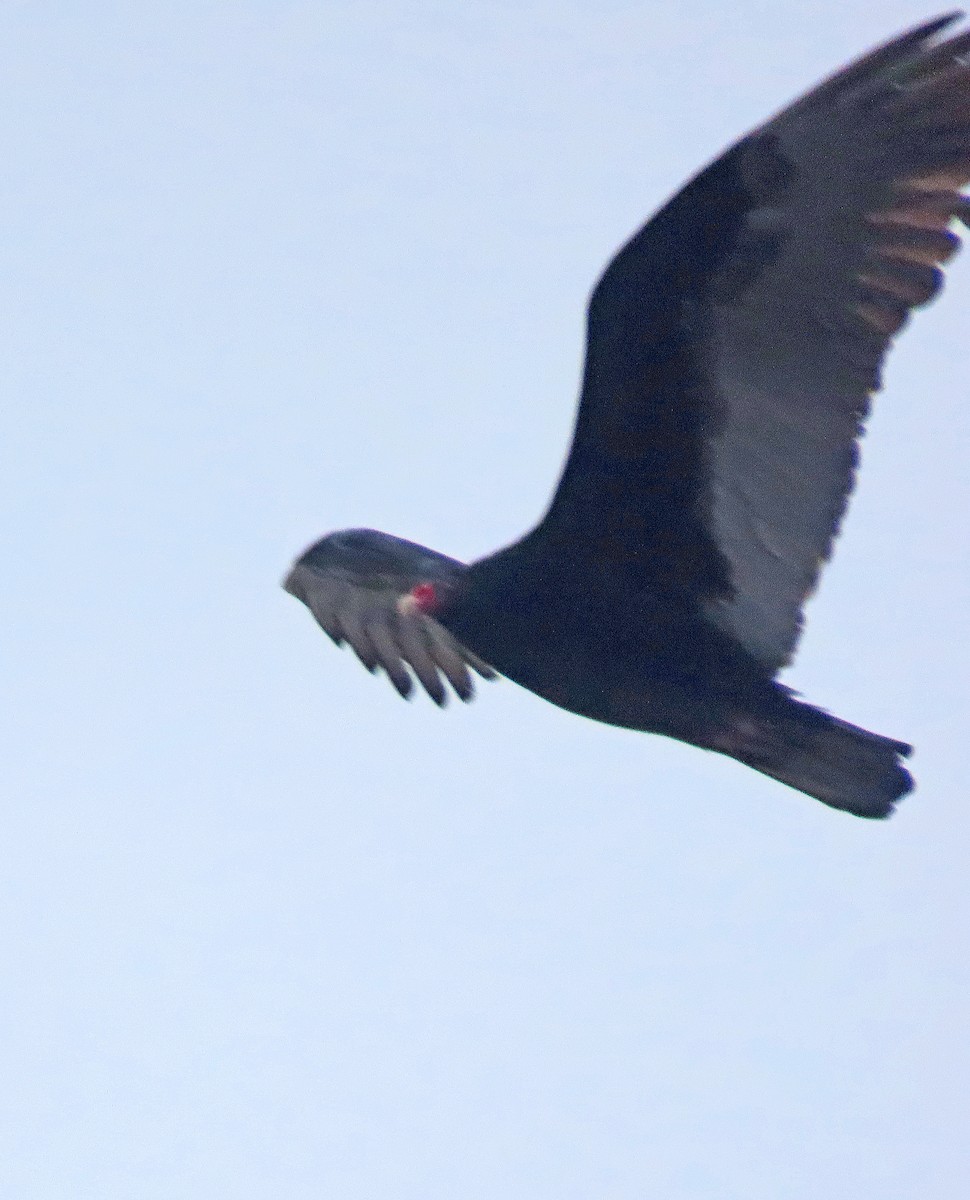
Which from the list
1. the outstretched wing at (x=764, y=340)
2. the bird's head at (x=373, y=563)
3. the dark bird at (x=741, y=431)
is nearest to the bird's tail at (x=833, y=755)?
the dark bird at (x=741, y=431)

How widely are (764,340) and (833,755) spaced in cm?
120

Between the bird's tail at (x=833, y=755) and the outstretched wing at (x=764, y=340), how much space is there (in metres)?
0.17

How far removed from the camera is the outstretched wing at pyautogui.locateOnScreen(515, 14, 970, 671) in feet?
20.7

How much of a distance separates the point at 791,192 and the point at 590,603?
4.26 ft

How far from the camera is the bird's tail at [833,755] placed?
22.6 feet

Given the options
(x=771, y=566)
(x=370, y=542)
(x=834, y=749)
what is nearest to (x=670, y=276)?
(x=771, y=566)

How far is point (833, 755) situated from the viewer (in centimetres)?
691

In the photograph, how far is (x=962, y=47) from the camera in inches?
243

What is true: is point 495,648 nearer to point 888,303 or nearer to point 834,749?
point 834,749

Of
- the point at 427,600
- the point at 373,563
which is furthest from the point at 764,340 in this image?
the point at 373,563

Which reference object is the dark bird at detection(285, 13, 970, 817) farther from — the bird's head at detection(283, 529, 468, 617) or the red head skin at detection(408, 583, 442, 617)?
the bird's head at detection(283, 529, 468, 617)

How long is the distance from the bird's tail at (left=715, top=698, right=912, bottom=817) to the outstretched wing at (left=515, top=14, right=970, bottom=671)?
0.17 metres

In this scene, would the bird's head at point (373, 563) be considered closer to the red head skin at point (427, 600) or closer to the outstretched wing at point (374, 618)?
the outstretched wing at point (374, 618)

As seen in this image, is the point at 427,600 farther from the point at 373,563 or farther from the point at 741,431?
the point at 373,563
